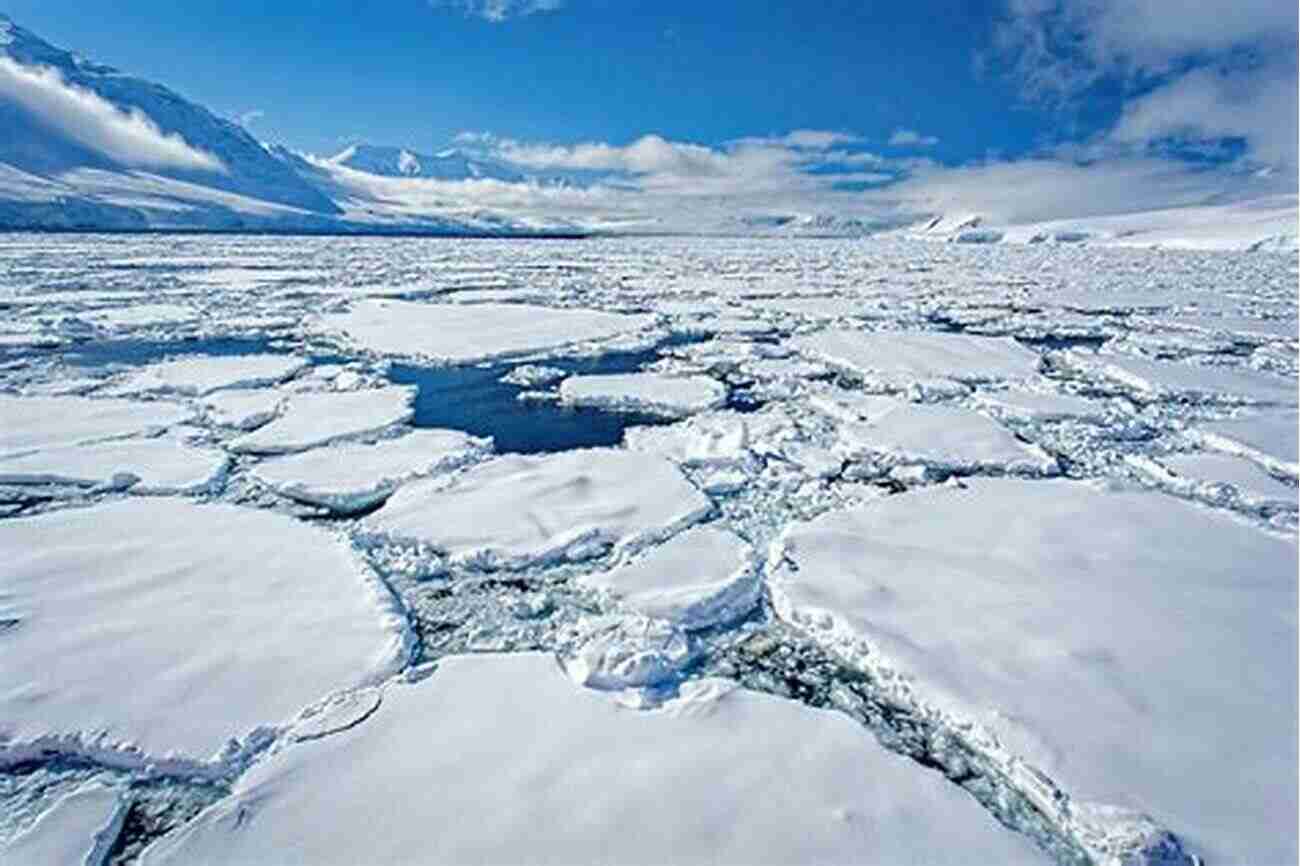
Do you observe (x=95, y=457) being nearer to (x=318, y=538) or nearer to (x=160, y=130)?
(x=318, y=538)

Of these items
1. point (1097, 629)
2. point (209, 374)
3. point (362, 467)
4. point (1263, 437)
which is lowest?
point (209, 374)

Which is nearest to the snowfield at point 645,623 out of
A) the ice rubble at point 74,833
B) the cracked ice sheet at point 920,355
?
the ice rubble at point 74,833

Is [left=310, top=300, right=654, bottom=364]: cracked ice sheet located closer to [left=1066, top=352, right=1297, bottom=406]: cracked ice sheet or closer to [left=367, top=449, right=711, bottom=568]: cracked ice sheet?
[left=367, top=449, right=711, bottom=568]: cracked ice sheet

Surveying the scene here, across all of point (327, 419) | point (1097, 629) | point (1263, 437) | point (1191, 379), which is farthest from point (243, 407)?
point (1191, 379)

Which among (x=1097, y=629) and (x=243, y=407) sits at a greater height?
(x=1097, y=629)

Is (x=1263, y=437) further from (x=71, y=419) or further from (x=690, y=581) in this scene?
(x=71, y=419)

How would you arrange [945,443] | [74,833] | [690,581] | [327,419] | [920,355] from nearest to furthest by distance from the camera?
[74,833] < [690,581] < [945,443] < [327,419] < [920,355]

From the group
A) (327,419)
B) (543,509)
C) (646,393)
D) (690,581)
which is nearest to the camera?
(690,581)

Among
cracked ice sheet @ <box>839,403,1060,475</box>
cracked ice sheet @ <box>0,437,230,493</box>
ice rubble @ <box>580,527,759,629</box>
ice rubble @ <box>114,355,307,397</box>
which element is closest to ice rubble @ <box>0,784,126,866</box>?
ice rubble @ <box>580,527,759,629</box>
